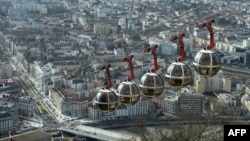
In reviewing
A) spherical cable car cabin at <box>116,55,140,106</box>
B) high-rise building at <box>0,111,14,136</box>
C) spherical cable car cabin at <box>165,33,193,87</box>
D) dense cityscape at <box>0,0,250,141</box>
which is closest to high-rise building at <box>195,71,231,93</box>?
dense cityscape at <box>0,0,250,141</box>

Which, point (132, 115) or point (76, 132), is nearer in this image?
point (76, 132)

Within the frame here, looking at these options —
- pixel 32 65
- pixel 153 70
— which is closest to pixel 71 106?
pixel 32 65

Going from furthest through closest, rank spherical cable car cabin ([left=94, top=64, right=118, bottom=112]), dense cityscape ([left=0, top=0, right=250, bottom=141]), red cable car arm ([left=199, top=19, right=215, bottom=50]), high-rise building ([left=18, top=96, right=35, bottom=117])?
high-rise building ([left=18, top=96, right=35, bottom=117])
dense cityscape ([left=0, top=0, right=250, bottom=141])
spherical cable car cabin ([left=94, top=64, right=118, bottom=112])
red cable car arm ([left=199, top=19, right=215, bottom=50])

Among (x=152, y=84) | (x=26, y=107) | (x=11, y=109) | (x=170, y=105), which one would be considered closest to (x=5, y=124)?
(x=11, y=109)

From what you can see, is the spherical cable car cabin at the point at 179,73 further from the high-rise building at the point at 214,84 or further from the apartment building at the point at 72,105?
the high-rise building at the point at 214,84

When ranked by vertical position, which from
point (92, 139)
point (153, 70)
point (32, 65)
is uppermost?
point (153, 70)

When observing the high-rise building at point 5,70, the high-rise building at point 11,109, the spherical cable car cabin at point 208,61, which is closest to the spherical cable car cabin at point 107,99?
the spherical cable car cabin at point 208,61

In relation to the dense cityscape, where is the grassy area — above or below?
below

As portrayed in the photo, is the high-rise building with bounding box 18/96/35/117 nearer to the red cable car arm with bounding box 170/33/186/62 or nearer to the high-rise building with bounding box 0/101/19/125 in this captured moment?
the high-rise building with bounding box 0/101/19/125

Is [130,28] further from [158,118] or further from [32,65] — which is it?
[158,118]
